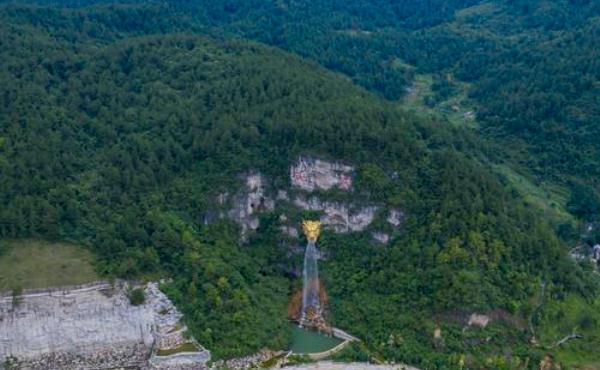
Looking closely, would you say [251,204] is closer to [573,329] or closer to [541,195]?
[573,329]

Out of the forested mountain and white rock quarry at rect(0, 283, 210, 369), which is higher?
the forested mountain

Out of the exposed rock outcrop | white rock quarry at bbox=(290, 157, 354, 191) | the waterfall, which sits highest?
white rock quarry at bbox=(290, 157, 354, 191)

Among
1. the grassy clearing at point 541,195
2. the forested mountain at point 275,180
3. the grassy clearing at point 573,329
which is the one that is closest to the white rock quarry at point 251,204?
the forested mountain at point 275,180

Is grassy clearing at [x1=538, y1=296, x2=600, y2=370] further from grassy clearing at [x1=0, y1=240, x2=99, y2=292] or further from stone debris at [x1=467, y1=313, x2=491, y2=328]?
grassy clearing at [x1=0, y1=240, x2=99, y2=292]

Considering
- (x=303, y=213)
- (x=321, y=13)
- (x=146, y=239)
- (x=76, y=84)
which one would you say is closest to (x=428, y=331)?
(x=303, y=213)

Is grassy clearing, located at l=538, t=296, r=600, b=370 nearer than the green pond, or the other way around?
grassy clearing, located at l=538, t=296, r=600, b=370

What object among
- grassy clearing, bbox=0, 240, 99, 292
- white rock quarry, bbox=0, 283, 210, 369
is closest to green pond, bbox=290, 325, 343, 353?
white rock quarry, bbox=0, 283, 210, 369

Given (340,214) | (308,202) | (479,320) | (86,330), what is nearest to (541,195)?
(340,214)

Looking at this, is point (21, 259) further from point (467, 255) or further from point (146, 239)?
point (467, 255)
